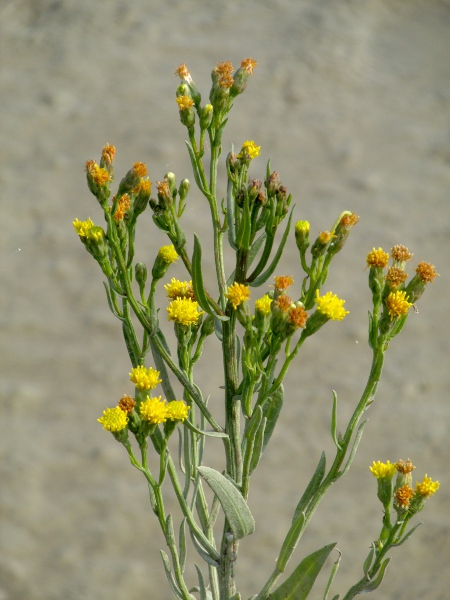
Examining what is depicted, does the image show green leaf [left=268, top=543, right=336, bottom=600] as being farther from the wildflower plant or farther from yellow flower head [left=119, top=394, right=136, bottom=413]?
yellow flower head [left=119, top=394, right=136, bottom=413]

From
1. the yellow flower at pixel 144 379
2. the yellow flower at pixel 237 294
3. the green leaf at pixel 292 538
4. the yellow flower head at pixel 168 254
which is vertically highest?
the yellow flower head at pixel 168 254

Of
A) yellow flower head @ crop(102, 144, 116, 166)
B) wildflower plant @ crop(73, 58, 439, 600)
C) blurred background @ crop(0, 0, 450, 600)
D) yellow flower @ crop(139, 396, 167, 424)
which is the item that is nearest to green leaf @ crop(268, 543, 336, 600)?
wildflower plant @ crop(73, 58, 439, 600)

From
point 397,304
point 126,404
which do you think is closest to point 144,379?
point 126,404

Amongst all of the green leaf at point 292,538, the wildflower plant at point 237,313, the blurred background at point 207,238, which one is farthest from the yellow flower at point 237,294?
the blurred background at point 207,238

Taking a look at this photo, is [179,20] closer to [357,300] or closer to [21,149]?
[21,149]

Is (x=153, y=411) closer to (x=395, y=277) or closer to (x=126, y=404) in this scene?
(x=126, y=404)

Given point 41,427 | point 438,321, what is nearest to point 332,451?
point 438,321

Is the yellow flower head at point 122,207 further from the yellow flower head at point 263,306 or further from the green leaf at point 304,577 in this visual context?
the green leaf at point 304,577
